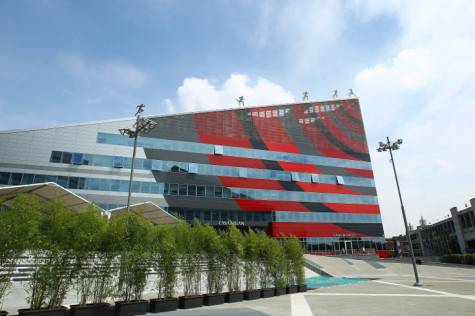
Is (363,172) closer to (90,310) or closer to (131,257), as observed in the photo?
(131,257)

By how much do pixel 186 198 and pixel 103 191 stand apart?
9.91m

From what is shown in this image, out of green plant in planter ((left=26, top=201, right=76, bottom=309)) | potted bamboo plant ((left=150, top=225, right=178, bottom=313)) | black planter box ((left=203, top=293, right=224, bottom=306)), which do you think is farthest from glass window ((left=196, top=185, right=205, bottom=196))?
green plant in planter ((left=26, top=201, right=76, bottom=309))

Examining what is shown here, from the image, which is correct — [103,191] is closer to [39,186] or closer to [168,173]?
[168,173]

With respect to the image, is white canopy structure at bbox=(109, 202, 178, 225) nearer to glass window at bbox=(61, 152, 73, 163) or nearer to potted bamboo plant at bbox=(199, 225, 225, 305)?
potted bamboo plant at bbox=(199, 225, 225, 305)

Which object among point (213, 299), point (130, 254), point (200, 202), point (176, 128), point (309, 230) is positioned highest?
point (176, 128)

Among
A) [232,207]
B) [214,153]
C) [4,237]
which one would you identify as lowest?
[4,237]

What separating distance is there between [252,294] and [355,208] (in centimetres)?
4158

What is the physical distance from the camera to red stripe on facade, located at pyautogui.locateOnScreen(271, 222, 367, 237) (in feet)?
141

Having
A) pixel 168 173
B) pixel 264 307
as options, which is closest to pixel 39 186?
pixel 264 307

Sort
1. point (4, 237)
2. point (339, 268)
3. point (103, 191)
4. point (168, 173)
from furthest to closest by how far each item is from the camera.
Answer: point (168, 173), point (103, 191), point (339, 268), point (4, 237)

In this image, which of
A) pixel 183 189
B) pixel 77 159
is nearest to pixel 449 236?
pixel 183 189

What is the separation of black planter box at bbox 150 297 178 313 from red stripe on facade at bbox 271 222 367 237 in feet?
108

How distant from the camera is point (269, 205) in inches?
1719

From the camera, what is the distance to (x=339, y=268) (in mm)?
31578
